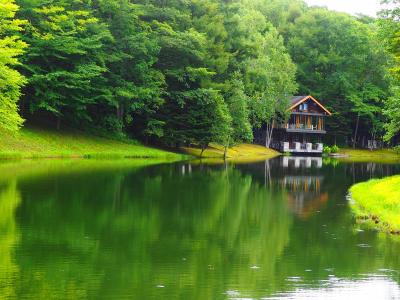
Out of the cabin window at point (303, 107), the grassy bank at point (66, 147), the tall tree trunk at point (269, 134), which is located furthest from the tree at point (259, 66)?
the grassy bank at point (66, 147)

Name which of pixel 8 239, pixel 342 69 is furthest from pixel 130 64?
pixel 8 239

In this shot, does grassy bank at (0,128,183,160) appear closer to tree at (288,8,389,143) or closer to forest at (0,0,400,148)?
forest at (0,0,400,148)

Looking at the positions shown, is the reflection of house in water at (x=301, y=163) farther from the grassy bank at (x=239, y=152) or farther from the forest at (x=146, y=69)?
the forest at (x=146, y=69)

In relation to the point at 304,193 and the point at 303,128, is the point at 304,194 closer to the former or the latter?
the point at 304,193

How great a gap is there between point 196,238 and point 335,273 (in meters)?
4.82

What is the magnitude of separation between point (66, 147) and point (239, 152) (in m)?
25.4

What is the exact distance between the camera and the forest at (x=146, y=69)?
2105 inches

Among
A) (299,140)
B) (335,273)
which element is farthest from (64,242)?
(299,140)

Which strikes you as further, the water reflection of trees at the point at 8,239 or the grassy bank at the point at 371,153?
the grassy bank at the point at 371,153

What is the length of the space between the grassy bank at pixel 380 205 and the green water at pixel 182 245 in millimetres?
629

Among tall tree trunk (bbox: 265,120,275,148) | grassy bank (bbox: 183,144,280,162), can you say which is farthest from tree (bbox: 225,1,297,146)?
grassy bank (bbox: 183,144,280,162)

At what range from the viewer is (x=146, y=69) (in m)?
60.5

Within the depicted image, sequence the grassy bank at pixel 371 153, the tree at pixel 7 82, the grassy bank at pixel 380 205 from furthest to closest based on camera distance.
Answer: the grassy bank at pixel 371 153, the tree at pixel 7 82, the grassy bank at pixel 380 205

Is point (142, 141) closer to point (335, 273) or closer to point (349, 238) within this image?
point (349, 238)
